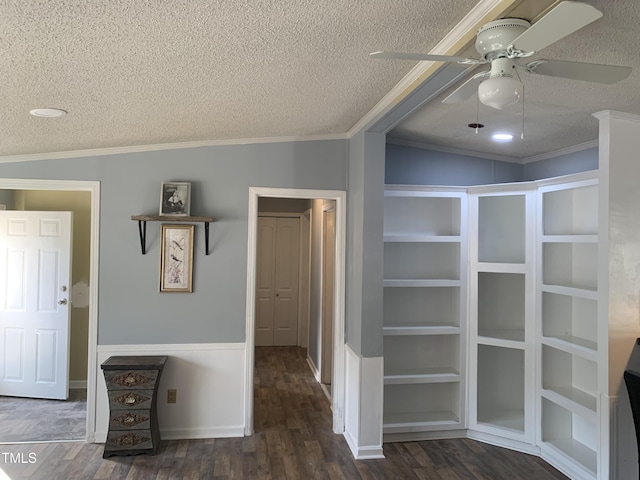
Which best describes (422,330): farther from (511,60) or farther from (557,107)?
(511,60)

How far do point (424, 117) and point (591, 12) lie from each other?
2118 millimetres

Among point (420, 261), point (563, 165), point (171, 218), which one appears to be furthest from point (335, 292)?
point (563, 165)

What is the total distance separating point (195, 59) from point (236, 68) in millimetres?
206

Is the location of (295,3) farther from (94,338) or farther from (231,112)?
(94,338)

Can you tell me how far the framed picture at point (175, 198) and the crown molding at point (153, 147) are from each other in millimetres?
300

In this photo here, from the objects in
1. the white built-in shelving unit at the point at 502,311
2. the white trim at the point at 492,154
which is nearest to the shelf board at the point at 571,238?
the white built-in shelving unit at the point at 502,311

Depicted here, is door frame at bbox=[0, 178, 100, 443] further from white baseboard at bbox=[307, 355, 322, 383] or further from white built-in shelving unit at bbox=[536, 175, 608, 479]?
white built-in shelving unit at bbox=[536, 175, 608, 479]

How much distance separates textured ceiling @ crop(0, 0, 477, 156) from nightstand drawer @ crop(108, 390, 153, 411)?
69.0 inches

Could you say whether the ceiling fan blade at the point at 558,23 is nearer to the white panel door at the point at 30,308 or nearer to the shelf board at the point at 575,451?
the shelf board at the point at 575,451

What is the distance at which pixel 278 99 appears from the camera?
2.71 meters

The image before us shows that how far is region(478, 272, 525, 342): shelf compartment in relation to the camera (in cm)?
399

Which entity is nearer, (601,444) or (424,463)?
(601,444)

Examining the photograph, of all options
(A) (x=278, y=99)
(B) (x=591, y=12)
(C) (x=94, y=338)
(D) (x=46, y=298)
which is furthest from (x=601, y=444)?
(D) (x=46, y=298)

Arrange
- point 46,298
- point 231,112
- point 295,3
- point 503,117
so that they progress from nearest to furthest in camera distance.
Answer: point 295,3 < point 231,112 < point 503,117 < point 46,298
